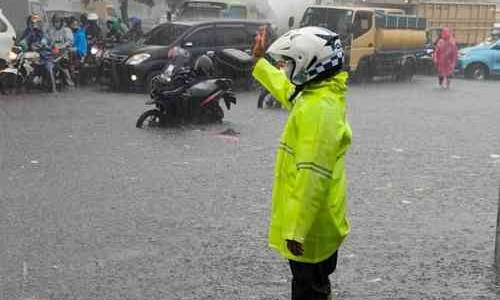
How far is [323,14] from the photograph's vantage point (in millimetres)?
22750

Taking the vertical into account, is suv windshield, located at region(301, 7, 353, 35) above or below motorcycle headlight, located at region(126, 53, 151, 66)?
above

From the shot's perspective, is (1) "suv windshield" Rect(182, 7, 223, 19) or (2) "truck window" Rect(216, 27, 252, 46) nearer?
(2) "truck window" Rect(216, 27, 252, 46)

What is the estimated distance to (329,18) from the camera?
2267 cm

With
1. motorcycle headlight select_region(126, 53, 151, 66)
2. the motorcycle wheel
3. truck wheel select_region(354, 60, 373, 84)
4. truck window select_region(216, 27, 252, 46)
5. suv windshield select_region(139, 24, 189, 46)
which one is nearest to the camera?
the motorcycle wheel

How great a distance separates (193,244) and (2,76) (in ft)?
37.1

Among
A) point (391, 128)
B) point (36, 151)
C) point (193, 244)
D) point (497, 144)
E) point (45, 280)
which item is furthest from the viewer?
point (391, 128)

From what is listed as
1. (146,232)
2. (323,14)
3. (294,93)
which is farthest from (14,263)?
(323,14)

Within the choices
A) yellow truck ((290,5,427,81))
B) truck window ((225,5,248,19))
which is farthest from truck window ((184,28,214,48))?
truck window ((225,5,248,19))

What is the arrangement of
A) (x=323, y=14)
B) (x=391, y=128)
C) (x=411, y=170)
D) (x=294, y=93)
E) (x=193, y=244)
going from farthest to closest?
(x=323, y=14), (x=391, y=128), (x=411, y=170), (x=193, y=244), (x=294, y=93)

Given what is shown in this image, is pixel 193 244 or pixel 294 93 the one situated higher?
pixel 294 93

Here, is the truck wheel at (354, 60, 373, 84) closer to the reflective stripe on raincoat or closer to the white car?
the white car

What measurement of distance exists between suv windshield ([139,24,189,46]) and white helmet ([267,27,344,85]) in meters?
14.5

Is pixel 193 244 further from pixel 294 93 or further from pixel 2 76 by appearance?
pixel 2 76

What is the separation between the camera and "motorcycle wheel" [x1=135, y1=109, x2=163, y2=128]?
41.0 feet
